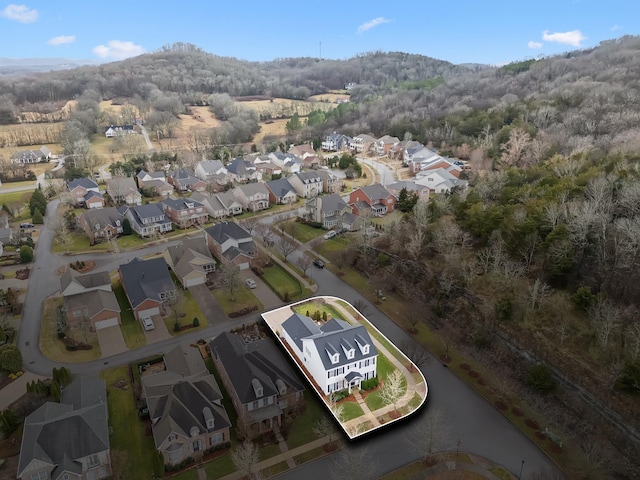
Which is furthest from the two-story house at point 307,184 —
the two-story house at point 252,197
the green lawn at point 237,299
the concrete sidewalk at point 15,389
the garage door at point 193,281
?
the concrete sidewalk at point 15,389

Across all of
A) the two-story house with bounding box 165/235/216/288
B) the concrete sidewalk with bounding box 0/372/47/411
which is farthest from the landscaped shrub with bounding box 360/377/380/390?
the concrete sidewalk with bounding box 0/372/47/411

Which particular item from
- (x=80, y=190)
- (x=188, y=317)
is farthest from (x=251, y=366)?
(x=80, y=190)

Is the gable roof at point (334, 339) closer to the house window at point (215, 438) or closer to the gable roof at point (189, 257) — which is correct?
the house window at point (215, 438)

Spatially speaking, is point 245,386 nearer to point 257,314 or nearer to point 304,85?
point 257,314

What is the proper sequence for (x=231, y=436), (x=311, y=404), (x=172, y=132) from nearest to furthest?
(x=231, y=436)
(x=311, y=404)
(x=172, y=132)

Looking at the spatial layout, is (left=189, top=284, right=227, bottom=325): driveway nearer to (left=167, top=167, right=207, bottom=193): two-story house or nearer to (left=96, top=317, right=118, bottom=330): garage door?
(left=96, top=317, right=118, bottom=330): garage door

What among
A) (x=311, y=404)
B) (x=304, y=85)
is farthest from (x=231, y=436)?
(x=304, y=85)

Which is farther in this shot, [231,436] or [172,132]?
[172,132]
